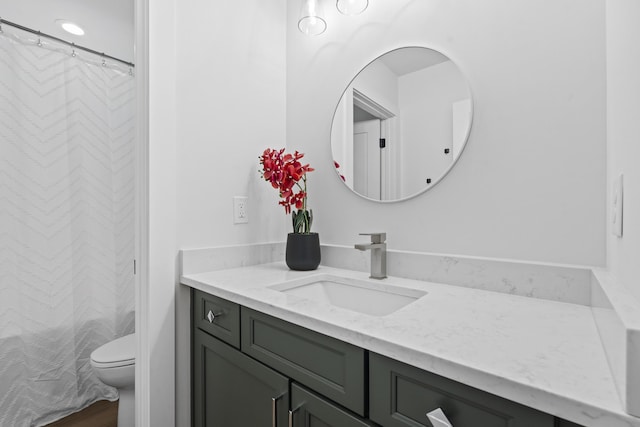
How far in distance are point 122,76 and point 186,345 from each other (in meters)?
1.80

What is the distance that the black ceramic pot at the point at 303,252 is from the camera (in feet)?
4.53

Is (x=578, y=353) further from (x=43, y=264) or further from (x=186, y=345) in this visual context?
(x=43, y=264)

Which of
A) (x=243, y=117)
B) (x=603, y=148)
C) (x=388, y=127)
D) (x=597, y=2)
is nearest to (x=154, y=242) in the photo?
(x=243, y=117)

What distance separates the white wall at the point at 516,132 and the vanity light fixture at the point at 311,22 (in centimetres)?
21

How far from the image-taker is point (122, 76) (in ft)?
6.98

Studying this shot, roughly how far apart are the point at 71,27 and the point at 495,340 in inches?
107

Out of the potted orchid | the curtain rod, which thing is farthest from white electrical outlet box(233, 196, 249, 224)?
the curtain rod

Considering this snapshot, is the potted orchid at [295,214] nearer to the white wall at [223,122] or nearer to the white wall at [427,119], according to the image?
the white wall at [223,122]

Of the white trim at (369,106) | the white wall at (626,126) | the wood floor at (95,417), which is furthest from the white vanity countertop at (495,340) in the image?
the wood floor at (95,417)

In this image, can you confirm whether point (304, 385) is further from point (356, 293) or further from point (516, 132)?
point (516, 132)

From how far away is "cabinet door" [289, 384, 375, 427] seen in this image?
715 mm

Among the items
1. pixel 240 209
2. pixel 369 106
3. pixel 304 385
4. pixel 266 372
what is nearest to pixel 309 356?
pixel 304 385

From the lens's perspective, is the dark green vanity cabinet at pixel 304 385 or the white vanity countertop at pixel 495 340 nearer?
the white vanity countertop at pixel 495 340

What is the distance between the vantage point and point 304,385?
83cm
